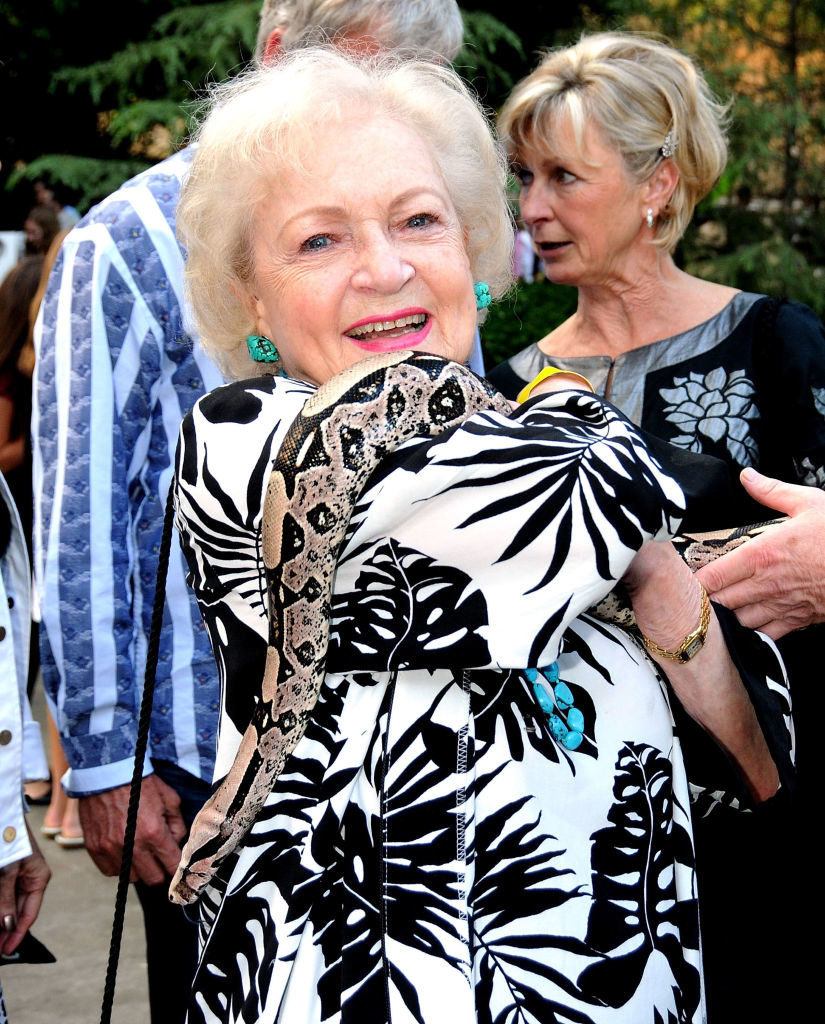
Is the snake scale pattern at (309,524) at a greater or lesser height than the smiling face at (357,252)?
lesser

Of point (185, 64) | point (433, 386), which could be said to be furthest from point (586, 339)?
point (185, 64)

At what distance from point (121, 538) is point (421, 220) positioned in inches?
48.0

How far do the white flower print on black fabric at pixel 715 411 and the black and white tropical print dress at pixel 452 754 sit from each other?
1.52m

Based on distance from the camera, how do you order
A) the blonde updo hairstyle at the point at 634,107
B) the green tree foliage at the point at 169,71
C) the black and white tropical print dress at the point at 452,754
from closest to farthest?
the black and white tropical print dress at the point at 452,754, the blonde updo hairstyle at the point at 634,107, the green tree foliage at the point at 169,71

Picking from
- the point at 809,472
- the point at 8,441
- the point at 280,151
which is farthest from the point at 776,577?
the point at 8,441

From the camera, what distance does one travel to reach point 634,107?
364 cm

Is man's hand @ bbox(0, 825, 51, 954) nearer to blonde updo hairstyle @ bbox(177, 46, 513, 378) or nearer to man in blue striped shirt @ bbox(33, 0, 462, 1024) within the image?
man in blue striped shirt @ bbox(33, 0, 462, 1024)

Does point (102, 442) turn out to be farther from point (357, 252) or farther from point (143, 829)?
point (357, 252)

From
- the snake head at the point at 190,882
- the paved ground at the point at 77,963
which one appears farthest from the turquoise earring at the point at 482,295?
the paved ground at the point at 77,963

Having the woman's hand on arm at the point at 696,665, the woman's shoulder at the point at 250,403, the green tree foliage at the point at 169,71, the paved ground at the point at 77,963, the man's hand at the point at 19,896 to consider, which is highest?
the green tree foliage at the point at 169,71

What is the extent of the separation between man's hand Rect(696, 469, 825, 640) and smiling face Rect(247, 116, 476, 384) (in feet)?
2.65

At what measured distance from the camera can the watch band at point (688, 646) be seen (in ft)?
6.24

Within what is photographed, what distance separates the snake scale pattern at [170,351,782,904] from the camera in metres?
1.65

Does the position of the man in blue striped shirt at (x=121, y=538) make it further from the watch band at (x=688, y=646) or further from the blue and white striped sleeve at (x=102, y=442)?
the watch band at (x=688, y=646)
